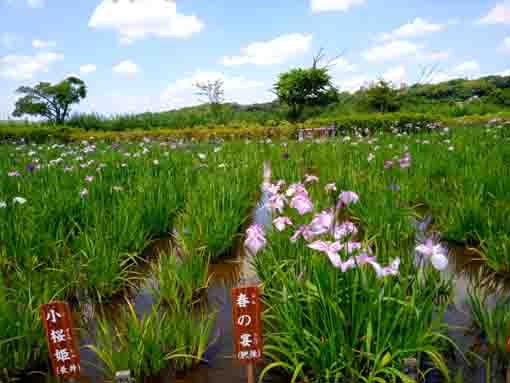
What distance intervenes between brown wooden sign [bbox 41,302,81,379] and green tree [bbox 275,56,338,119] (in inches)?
782

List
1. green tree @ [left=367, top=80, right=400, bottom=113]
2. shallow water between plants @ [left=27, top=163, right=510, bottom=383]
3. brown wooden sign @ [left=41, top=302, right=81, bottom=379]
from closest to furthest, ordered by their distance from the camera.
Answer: brown wooden sign @ [left=41, top=302, right=81, bottom=379], shallow water between plants @ [left=27, top=163, right=510, bottom=383], green tree @ [left=367, top=80, right=400, bottom=113]

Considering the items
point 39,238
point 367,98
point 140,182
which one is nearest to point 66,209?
point 39,238

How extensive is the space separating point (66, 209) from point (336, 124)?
10.9 m

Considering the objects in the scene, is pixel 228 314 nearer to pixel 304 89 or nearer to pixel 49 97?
pixel 304 89

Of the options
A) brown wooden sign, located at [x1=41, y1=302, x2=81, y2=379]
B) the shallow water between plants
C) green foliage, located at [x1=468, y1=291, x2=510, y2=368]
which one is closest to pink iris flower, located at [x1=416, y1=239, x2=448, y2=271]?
the shallow water between plants

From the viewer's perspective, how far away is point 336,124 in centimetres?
1270

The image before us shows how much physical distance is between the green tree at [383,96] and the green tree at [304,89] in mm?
2902

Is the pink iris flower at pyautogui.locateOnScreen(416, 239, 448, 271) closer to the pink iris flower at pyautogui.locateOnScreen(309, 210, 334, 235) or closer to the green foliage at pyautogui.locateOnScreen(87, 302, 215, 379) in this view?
the pink iris flower at pyautogui.locateOnScreen(309, 210, 334, 235)

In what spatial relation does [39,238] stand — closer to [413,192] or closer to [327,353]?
[327,353]

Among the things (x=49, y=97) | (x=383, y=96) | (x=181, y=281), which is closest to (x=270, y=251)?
(x=181, y=281)

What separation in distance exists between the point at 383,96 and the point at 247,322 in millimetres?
18679

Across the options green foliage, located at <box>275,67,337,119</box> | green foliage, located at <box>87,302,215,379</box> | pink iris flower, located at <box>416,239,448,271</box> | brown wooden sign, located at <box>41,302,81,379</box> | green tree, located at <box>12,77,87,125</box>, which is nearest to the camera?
pink iris flower, located at <box>416,239,448,271</box>

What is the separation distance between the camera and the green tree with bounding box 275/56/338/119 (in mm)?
19891

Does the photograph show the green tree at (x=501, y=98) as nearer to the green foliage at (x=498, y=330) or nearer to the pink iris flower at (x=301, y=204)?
the green foliage at (x=498, y=330)
